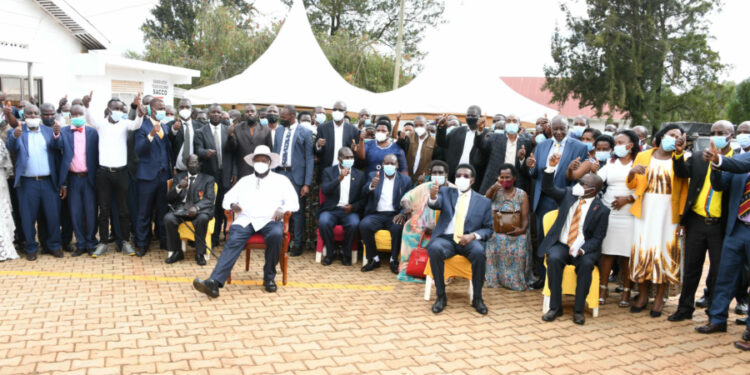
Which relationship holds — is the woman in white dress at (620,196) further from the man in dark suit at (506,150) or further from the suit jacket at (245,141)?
the suit jacket at (245,141)

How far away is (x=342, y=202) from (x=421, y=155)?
4.66ft

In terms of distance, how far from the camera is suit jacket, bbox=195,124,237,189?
785 cm

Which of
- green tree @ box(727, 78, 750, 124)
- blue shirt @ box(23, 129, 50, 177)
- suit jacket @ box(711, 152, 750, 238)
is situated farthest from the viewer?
green tree @ box(727, 78, 750, 124)

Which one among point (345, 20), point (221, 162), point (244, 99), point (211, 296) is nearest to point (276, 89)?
point (244, 99)

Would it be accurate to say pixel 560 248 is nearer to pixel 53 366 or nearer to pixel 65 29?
pixel 53 366

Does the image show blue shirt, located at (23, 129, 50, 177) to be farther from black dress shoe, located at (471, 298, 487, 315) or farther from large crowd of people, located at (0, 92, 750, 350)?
black dress shoe, located at (471, 298, 487, 315)

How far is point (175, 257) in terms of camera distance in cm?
748

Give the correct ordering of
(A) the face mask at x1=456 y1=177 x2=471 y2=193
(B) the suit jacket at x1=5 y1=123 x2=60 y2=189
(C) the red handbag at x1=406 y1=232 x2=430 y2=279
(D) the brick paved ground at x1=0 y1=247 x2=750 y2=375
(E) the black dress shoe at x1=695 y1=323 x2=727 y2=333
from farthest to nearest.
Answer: (B) the suit jacket at x1=5 y1=123 x2=60 y2=189
(C) the red handbag at x1=406 y1=232 x2=430 y2=279
(A) the face mask at x1=456 y1=177 x2=471 y2=193
(E) the black dress shoe at x1=695 y1=323 x2=727 y2=333
(D) the brick paved ground at x1=0 y1=247 x2=750 y2=375

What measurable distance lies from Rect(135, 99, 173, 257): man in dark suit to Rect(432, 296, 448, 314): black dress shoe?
4.42 meters

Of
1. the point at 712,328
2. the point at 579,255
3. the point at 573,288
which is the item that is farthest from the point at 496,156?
the point at 712,328

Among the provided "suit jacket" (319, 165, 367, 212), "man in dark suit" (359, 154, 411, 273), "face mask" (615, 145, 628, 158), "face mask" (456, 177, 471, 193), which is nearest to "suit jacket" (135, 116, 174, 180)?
"suit jacket" (319, 165, 367, 212)

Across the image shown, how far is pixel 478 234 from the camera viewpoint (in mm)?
6008

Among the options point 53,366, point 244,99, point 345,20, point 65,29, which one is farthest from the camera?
point 345,20

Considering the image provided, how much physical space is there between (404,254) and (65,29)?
11492 mm
